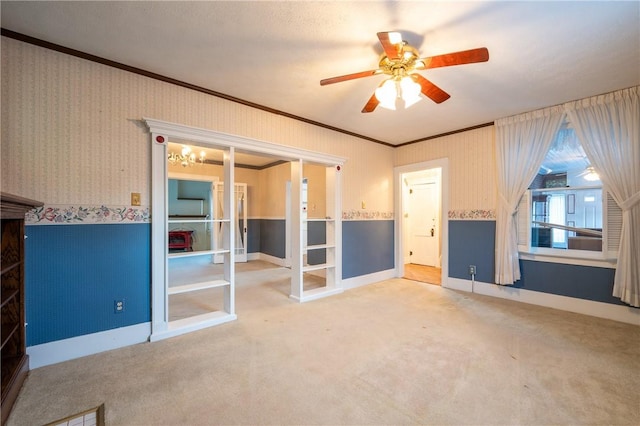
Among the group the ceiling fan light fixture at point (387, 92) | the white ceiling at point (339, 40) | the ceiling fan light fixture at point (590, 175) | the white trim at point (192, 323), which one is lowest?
the white trim at point (192, 323)

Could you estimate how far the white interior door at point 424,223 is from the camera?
241 inches

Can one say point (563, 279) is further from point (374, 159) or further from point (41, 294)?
point (41, 294)

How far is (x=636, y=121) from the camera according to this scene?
9.24 feet

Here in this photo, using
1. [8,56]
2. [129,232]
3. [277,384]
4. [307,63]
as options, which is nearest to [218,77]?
[307,63]

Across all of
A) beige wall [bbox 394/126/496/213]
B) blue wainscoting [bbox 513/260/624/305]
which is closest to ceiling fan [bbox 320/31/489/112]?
beige wall [bbox 394/126/496/213]

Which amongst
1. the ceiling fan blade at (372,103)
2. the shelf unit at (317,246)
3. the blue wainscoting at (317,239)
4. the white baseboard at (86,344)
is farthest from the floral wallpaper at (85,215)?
the blue wainscoting at (317,239)

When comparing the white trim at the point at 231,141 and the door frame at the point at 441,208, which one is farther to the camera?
the door frame at the point at 441,208

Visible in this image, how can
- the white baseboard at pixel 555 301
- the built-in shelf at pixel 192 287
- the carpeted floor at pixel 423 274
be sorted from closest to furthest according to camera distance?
1. the built-in shelf at pixel 192 287
2. the white baseboard at pixel 555 301
3. the carpeted floor at pixel 423 274

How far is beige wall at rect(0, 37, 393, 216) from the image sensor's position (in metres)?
2.07

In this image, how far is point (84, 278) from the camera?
230 cm

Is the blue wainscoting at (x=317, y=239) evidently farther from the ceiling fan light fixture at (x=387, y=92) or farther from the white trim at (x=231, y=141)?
the ceiling fan light fixture at (x=387, y=92)

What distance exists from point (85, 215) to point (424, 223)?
19.7ft

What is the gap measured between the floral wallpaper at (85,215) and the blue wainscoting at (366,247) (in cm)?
279

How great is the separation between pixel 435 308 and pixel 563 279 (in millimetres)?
1640
